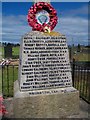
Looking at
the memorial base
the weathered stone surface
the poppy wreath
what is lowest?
the memorial base

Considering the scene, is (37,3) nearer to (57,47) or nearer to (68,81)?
(57,47)

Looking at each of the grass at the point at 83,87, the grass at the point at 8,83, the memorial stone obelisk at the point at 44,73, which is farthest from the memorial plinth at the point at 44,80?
the grass at the point at 8,83

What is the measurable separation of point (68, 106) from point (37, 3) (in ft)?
8.72

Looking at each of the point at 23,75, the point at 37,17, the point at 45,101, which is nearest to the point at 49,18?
the point at 37,17

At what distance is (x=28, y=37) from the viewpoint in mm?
5734

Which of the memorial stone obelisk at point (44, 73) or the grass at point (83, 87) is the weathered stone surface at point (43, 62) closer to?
the memorial stone obelisk at point (44, 73)

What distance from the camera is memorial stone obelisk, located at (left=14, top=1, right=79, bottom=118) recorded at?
217 inches

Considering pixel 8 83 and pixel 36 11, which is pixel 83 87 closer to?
pixel 8 83

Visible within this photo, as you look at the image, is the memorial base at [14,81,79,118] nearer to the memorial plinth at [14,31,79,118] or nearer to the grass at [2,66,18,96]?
the memorial plinth at [14,31,79,118]

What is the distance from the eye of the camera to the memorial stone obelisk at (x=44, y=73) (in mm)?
5500

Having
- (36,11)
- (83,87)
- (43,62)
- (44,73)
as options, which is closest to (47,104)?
(44,73)

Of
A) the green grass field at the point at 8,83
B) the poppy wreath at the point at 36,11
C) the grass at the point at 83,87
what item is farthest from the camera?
the green grass field at the point at 8,83

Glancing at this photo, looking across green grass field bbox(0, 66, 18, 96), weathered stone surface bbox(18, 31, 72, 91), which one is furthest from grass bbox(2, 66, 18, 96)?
weathered stone surface bbox(18, 31, 72, 91)

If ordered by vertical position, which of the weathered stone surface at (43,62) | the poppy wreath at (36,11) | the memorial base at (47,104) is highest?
the poppy wreath at (36,11)
